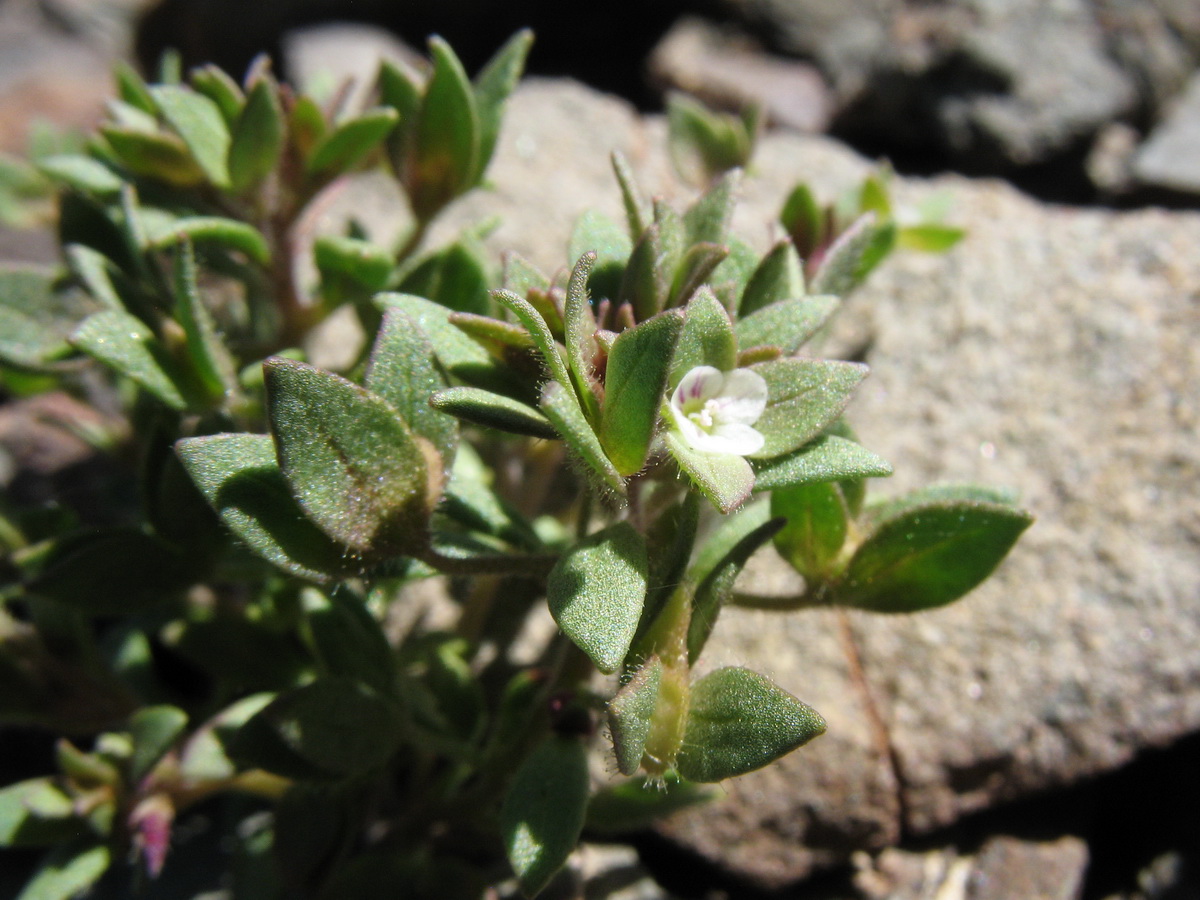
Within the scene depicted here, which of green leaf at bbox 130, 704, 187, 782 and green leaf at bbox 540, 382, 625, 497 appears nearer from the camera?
green leaf at bbox 540, 382, 625, 497

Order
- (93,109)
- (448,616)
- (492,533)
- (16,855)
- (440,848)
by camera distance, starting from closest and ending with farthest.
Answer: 1. (492,533)
2. (440,848)
3. (16,855)
4. (448,616)
5. (93,109)

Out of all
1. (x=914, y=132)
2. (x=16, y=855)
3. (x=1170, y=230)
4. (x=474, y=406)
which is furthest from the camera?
(x=914, y=132)

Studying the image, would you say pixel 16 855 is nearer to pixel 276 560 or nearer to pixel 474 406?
pixel 276 560

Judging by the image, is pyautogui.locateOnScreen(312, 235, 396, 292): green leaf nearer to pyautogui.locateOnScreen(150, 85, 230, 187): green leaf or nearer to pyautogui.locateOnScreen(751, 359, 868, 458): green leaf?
pyautogui.locateOnScreen(150, 85, 230, 187): green leaf

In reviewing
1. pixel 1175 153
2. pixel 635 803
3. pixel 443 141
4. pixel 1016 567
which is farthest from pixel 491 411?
pixel 1175 153

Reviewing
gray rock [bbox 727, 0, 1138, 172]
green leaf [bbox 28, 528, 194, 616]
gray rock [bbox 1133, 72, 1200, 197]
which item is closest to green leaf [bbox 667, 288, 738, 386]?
green leaf [bbox 28, 528, 194, 616]

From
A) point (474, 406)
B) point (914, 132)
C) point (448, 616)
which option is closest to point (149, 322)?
point (474, 406)
